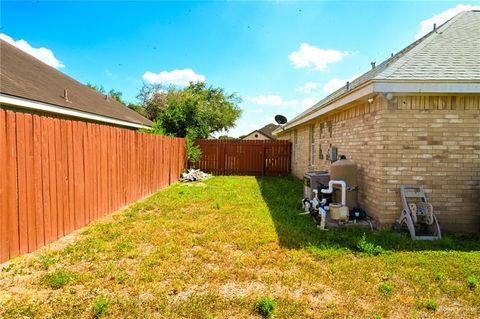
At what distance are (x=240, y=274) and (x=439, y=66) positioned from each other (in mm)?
5155

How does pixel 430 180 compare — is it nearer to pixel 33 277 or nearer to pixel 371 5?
pixel 371 5

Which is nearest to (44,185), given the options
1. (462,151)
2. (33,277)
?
(33,277)

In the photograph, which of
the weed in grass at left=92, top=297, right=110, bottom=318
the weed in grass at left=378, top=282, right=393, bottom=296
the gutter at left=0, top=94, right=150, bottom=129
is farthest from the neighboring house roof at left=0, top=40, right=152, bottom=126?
the weed in grass at left=378, top=282, right=393, bottom=296

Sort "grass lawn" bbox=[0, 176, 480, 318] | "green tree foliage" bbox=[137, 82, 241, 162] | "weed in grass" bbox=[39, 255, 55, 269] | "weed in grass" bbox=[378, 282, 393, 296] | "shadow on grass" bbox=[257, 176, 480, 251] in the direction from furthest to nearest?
"green tree foliage" bbox=[137, 82, 241, 162]
"shadow on grass" bbox=[257, 176, 480, 251]
"weed in grass" bbox=[39, 255, 55, 269]
"weed in grass" bbox=[378, 282, 393, 296]
"grass lawn" bbox=[0, 176, 480, 318]

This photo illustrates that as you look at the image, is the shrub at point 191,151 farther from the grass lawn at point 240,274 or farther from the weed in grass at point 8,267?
the weed in grass at point 8,267

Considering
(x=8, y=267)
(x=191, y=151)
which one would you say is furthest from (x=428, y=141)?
(x=191, y=151)

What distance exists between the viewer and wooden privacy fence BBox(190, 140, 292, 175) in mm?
15570

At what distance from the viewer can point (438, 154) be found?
16.7 feet

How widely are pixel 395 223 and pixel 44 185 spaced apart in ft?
19.3

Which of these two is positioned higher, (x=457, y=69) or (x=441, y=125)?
(x=457, y=69)

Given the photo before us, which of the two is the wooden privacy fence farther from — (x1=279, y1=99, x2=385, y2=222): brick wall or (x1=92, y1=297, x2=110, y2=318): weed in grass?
(x1=92, y1=297, x2=110, y2=318): weed in grass

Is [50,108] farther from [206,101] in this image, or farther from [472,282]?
[206,101]

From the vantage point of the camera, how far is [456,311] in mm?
2668

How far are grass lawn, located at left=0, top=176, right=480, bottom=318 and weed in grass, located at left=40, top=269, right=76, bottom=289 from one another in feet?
0.05
